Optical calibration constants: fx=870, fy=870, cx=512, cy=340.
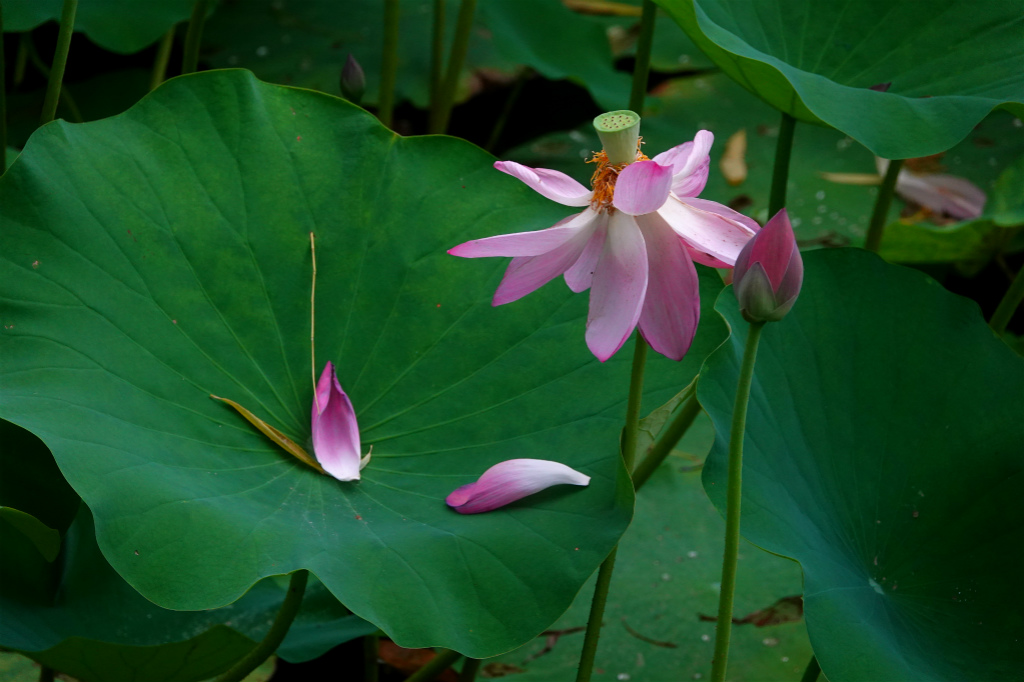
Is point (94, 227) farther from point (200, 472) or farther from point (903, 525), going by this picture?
Result: point (903, 525)

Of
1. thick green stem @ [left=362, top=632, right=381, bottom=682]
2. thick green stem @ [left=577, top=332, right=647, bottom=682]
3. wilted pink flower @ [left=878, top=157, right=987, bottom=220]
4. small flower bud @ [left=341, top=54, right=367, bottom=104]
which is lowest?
thick green stem @ [left=362, top=632, right=381, bottom=682]

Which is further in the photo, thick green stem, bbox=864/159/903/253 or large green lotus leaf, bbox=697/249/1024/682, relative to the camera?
thick green stem, bbox=864/159/903/253

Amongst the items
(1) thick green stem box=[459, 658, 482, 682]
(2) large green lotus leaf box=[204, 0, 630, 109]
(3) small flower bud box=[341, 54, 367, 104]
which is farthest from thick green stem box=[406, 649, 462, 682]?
(2) large green lotus leaf box=[204, 0, 630, 109]

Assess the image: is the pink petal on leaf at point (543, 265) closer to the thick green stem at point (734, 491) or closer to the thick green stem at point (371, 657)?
the thick green stem at point (734, 491)

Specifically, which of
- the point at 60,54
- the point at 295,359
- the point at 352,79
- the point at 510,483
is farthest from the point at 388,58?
the point at 510,483

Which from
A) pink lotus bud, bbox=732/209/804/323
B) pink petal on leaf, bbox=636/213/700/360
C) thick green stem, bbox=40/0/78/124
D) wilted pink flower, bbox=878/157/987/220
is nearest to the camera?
pink lotus bud, bbox=732/209/804/323

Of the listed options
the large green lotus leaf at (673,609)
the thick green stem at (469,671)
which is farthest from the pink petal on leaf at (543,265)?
the large green lotus leaf at (673,609)

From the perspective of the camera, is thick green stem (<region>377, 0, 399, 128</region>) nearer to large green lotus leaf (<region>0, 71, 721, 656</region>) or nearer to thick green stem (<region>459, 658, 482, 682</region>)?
large green lotus leaf (<region>0, 71, 721, 656</region>)
